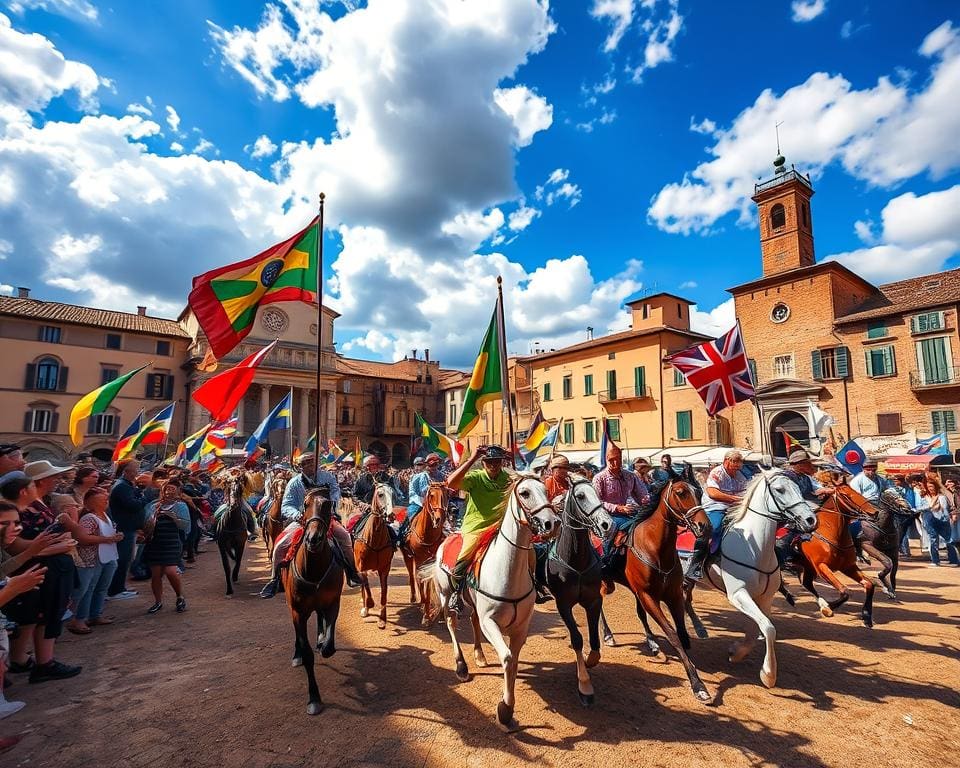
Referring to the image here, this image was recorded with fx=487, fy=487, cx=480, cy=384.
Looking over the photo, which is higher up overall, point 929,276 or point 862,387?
point 929,276

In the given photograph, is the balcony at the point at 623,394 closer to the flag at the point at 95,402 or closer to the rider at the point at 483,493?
the flag at the point at 95,402

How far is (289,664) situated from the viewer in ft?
18.2

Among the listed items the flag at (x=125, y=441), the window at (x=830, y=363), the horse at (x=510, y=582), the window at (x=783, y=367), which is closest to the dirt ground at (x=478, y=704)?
the horse at (x=510, y=582)

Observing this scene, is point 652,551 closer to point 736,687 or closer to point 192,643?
point 736,687

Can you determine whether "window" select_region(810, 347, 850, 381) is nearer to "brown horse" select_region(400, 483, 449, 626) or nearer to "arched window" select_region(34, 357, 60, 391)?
"brown horse" select_region(400, 483, 449, 626)

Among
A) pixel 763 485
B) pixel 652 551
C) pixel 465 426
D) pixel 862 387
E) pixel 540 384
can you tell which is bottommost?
pixel 652 551

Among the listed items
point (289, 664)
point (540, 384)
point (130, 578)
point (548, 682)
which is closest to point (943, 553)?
point (548, 682)

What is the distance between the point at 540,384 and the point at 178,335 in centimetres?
3251

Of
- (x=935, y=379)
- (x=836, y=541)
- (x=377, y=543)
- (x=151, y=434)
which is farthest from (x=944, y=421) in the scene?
(x=151, y=434)

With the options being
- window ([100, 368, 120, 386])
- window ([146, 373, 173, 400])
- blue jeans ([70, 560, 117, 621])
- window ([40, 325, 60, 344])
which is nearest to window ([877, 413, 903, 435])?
blue jeans ([70, 560, 117, 621])

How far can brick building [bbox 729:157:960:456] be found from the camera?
22312 mm

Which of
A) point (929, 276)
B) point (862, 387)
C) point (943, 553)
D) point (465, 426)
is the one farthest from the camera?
point (929, 276)

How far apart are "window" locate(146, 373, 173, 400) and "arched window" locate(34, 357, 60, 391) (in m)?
5.98

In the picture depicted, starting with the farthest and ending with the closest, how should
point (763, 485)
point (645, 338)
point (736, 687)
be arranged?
point (645, 338), point (763, 485), point (736, 687)
